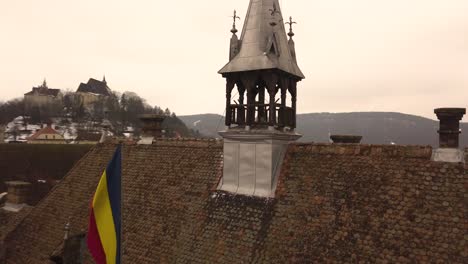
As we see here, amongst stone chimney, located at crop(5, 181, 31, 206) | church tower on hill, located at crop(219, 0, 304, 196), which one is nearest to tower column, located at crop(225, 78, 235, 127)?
church tower on hill, located at crop(219, 0, 304, 196)

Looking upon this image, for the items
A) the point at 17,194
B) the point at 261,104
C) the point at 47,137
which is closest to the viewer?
the point at 261,104

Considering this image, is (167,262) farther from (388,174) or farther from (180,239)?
(388,174)

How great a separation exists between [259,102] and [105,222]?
659 centimetres

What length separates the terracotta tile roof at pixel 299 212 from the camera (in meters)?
9.02

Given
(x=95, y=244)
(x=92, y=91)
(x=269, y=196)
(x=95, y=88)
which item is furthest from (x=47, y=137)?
(x=95, y=244)

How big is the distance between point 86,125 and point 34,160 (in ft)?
192

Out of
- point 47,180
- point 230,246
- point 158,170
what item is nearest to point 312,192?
point 230,246

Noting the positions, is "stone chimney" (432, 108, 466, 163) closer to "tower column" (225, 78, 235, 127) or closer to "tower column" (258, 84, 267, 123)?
"tower column" (258, 84, 267, 123)

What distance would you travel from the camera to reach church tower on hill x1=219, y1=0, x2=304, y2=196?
1218 centimetres

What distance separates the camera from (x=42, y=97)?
12988 centimetres

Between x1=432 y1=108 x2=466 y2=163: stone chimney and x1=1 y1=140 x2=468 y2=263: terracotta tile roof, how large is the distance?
25 cm

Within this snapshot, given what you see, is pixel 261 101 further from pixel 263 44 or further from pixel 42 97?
pixel 42 97

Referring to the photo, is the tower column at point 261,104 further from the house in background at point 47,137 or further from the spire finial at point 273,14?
the house in background at point 47,137

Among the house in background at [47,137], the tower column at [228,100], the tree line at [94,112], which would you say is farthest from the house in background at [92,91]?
the tower column at [228,100]
